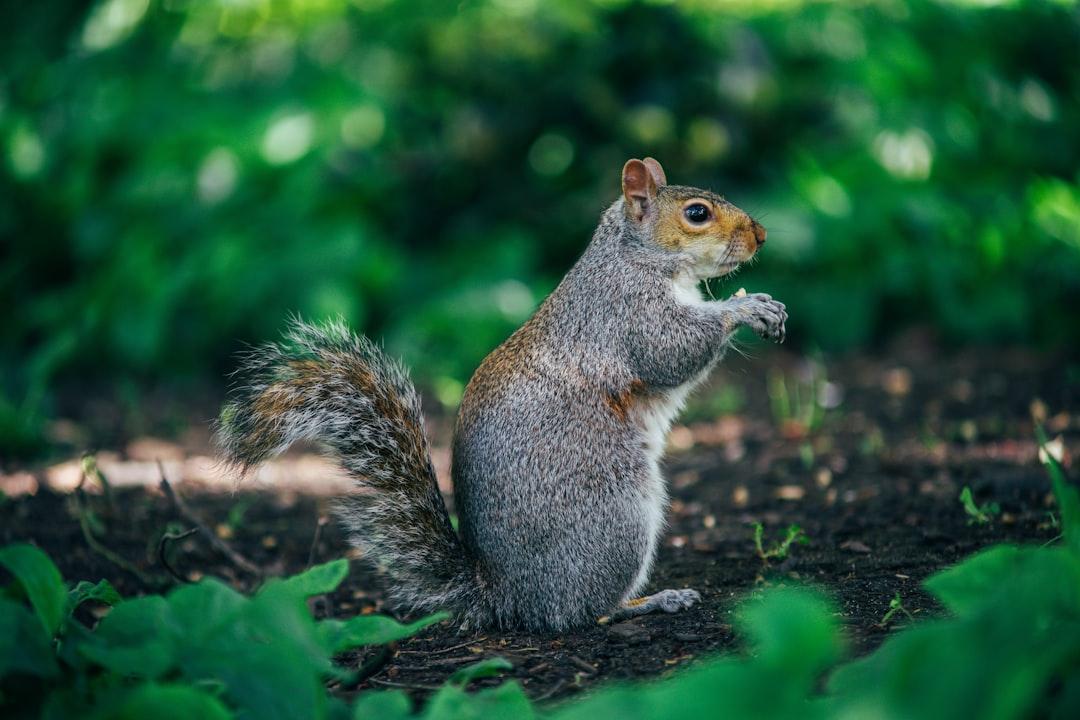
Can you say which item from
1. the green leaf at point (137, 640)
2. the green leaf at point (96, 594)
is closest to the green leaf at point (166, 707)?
the green leaf at point (137, 640)

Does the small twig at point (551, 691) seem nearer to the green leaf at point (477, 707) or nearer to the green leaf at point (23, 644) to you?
the green leaf at point (477, 707)

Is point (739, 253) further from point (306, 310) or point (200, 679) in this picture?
point (306, 310)

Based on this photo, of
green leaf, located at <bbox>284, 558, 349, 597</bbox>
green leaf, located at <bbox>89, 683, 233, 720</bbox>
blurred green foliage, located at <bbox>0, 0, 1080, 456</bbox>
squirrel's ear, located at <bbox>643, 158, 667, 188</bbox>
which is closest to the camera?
green leaf, located at <bbox>89, 683, 233, 720</bbox>

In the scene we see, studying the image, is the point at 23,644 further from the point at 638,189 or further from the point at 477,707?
the point at 638,189

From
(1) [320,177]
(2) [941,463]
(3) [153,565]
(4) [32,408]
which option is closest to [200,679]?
(3) [153,565]

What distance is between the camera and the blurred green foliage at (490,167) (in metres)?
5.73

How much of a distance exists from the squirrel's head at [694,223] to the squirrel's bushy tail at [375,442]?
90cm

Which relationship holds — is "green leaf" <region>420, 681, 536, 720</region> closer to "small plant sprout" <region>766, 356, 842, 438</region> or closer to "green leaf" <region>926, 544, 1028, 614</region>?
"green leaf" <region>926, 544, 1028, 614</region>

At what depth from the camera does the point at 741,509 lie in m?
3.67

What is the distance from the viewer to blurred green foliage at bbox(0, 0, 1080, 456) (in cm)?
573

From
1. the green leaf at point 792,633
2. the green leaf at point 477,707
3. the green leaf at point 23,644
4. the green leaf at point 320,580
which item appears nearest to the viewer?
the green leaf at point 792,633

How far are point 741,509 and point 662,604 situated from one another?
111cm

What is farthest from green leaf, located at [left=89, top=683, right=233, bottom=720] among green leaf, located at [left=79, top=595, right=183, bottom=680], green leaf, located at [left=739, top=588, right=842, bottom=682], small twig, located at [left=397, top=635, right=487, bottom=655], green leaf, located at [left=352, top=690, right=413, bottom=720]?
small twig, located at [left=397, top=635, right=487, bottom=655]

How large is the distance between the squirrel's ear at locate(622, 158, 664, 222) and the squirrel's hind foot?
111 cm
